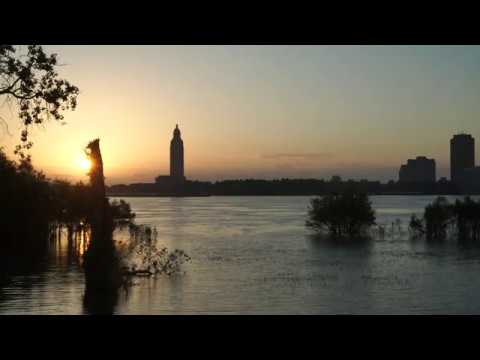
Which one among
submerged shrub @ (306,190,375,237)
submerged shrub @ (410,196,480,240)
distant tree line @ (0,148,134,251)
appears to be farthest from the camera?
submerged shrub @ (306,190,375,237)

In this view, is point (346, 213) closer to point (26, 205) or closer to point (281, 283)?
point (281, 283)

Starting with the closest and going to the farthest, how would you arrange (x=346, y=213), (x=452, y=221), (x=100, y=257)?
(x=100, y=257) → (x=452, y=221) → (x=346, y=213)

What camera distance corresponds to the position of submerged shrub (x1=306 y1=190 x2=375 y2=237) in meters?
66.5

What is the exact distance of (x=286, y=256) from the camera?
161 feet

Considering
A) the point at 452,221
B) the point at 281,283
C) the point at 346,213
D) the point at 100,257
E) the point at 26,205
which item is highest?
the point at 26,205

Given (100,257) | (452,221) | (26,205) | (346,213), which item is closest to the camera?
(100,257)

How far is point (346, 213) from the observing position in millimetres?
68188

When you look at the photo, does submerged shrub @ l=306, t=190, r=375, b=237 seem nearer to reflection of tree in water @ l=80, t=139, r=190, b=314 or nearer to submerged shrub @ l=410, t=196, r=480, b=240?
submerged shrub @ l=410, t=196, r=480, b=240

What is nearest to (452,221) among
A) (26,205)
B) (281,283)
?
(281,283)

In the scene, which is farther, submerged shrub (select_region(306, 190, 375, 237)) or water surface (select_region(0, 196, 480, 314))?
submerged shrub (select_region(306, 190, 375, 237))

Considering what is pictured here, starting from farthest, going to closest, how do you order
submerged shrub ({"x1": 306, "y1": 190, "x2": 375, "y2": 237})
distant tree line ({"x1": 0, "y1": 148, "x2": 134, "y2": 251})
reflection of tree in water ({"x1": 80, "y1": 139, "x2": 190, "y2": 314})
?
submerged shrub ({"x1": 306, "y1": 190, "x2": 375, "y2": 237})
distant tree line ({"x1": 0, "y1": 148, "x2": 134, "y2": 251})
reflection of tree in water ({"x1": 80, "y1": 139, "x2": 190, "y2": 314})

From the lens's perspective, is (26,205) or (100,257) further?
(26,205)

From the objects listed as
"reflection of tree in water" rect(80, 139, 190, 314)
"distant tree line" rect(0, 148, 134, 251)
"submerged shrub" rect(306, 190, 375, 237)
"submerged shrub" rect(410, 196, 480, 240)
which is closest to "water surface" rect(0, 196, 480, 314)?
"reflection of tree in water" rect(80, 139, 190, 314)
